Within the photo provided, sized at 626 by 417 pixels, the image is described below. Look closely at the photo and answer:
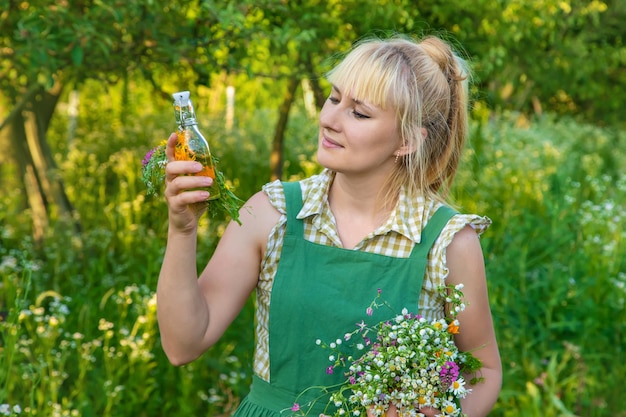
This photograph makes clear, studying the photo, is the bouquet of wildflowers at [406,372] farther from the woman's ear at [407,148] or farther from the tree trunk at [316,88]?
the tree trunk at [316,88]

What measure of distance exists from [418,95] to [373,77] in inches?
5.2

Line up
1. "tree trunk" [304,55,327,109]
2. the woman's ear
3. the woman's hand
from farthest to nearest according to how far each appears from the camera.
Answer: "tree trunk" [304,55,327,109] < the woman's ear < the woman's hand

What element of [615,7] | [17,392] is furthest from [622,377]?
[615,7]

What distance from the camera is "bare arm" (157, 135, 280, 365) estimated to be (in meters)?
1.63

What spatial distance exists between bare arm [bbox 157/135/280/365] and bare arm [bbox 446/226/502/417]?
43 centimetres

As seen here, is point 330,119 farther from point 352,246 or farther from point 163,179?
point 163,179

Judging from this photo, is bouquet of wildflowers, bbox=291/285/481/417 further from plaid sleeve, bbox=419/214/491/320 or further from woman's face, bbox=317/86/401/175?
woman's face, bbox=317/86/401/175

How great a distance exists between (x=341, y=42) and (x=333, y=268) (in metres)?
2.61

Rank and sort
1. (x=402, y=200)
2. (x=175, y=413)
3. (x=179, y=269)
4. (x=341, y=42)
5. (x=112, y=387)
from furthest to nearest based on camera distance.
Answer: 1. (x=341, y=42)
2. (x=175, y=413)
3. (x=112, y=387)
4. (x=402, y=200)
5. (x=179, y=269)

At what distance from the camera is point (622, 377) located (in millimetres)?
3455

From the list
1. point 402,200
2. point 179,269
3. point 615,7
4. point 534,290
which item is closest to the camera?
point 179,269

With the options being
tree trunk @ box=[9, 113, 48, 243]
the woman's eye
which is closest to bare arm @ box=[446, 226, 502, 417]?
the woman's eye

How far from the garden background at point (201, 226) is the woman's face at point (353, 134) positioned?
621 millimetres

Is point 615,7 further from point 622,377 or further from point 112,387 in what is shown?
point 112,387
